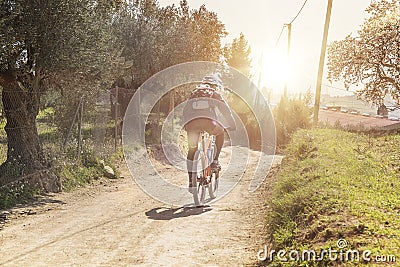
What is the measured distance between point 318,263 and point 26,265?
300cm

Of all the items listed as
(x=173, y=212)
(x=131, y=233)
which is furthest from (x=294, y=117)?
(x=131, y=233)

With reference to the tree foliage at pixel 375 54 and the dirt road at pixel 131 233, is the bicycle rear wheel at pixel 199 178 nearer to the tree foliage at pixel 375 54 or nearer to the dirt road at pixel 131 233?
the dirt road at pixel 131 233

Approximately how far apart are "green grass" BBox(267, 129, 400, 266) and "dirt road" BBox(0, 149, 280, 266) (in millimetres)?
509

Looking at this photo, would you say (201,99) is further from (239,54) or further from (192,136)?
(239,54)

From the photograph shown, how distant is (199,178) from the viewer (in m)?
8.63

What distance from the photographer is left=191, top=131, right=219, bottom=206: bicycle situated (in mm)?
8438

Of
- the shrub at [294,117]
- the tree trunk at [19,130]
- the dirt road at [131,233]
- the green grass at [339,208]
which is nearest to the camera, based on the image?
the green grass at [339,208]

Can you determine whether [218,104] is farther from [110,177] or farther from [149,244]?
[110,177]

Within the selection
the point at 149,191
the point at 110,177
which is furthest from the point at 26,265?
the point at 110,177

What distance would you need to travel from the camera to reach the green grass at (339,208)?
14.5ft

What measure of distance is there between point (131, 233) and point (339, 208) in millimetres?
2746

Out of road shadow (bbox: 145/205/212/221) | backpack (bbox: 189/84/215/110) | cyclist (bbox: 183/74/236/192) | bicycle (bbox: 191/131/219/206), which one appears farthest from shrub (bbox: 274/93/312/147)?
road shadow (bbox: 145/205/212/221)

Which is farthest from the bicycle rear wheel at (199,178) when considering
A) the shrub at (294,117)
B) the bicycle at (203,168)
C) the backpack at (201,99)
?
the shrub at (294,117)

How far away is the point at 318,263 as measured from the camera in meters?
4.08
